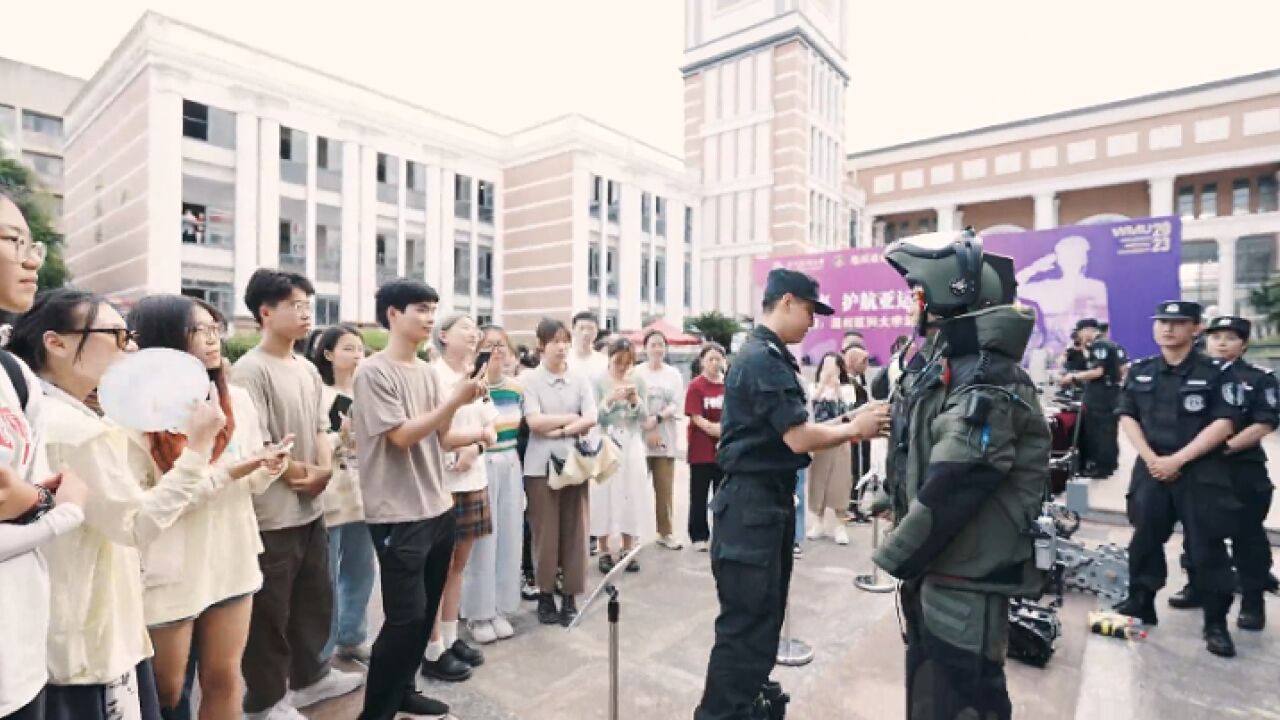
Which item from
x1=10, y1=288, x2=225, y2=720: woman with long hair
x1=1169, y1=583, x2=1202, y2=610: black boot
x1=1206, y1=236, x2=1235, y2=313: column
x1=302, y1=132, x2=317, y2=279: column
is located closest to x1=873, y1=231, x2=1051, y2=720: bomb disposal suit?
x1=10, y1=288, x2=225, y2=720: woman with long hair

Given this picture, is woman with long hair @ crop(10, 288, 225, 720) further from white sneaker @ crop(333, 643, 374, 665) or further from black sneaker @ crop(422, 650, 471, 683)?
white sneaker @ crop(333, 643, 374, 665)

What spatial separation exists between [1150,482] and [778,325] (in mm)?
3212

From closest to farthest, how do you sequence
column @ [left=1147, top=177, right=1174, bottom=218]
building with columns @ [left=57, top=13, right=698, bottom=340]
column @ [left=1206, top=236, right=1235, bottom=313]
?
1. building with columns @ [left=57, top=13, right=698, bottom=340]
2. column @ [left=1206, top=236, right=1235, bottom=313]
3. column @ [left=1147, top=177, right=1174, bottom=218]

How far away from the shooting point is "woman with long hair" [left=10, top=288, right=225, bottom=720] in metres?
1.63

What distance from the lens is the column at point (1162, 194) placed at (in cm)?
3472

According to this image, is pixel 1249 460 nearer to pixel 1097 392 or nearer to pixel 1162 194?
pixel 1097 392

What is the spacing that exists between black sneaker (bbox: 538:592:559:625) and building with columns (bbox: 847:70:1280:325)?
138 feet

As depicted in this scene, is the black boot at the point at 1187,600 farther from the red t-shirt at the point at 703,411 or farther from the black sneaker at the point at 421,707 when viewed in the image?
the black sneaker at the point at 421,707

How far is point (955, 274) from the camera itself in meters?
2.25

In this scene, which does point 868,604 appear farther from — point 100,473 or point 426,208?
point 426,208

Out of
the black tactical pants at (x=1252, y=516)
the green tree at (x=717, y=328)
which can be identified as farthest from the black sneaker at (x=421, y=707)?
the green tree at (x=717, y=328)

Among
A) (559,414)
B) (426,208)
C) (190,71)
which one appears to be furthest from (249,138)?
(559,414)

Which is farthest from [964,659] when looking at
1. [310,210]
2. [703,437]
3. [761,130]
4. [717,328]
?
[761,130]

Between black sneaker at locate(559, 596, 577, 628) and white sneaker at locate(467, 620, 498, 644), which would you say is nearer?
white sneaker at locate(467, 620, 498, 644)
